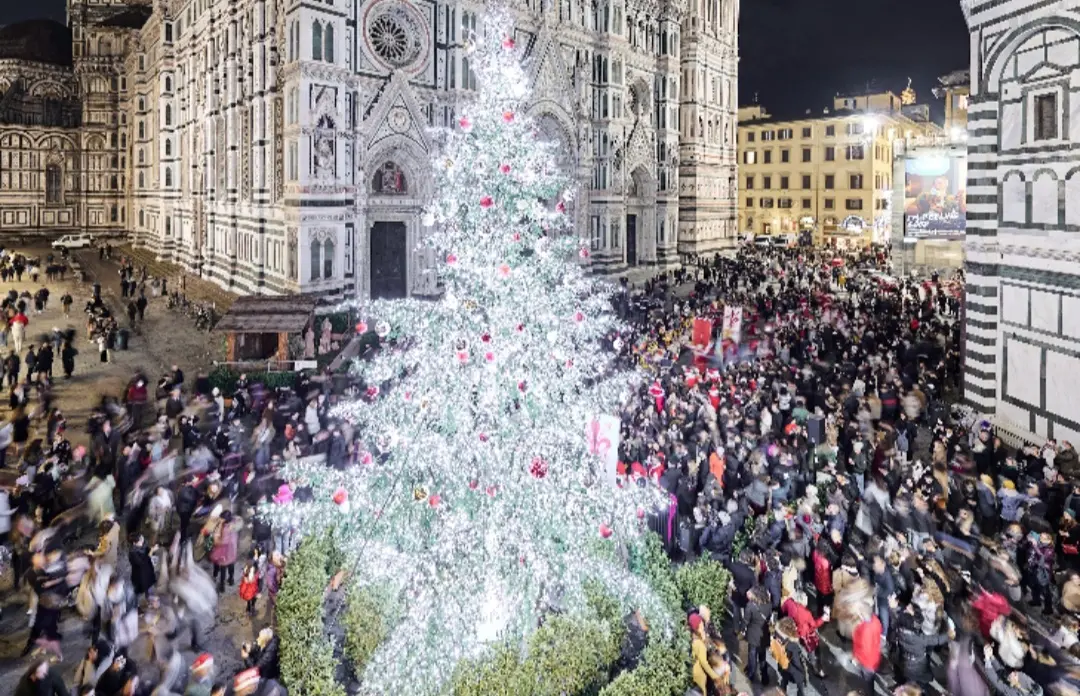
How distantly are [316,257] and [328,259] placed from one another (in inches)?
27.5

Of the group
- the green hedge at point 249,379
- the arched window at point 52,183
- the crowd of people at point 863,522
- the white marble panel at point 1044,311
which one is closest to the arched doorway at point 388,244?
the green hedge at point 249,379

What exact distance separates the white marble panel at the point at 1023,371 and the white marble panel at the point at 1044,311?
611 mm

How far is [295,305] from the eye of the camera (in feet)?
89.0

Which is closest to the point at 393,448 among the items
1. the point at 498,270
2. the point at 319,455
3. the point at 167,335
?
the point at 498,270

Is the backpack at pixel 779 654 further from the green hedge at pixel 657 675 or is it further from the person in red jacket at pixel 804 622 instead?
the green hedge at pixel 657 675

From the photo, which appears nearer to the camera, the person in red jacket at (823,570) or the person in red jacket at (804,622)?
the person in red jacket at (804,622)

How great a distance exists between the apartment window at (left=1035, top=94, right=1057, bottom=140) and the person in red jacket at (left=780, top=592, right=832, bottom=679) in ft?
50.6

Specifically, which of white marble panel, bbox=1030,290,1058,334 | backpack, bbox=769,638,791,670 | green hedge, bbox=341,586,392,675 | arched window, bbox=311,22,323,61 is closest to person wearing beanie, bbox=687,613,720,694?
backpack, bbox=769,638,791,670

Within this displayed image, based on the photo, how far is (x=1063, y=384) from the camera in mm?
19047

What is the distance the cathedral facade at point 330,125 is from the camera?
35156mm

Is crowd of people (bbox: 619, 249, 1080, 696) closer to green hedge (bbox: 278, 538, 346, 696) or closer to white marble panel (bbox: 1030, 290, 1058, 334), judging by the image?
white marble panel (bbox: 1030, 290, 1058, 334)

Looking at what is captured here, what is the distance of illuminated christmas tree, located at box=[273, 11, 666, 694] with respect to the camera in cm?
1021

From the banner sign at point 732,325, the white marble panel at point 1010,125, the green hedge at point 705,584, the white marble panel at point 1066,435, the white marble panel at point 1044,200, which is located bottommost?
the green hedge at point 705,584

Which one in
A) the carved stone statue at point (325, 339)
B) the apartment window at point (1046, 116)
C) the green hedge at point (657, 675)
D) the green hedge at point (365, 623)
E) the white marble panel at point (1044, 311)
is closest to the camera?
the green hedge at point (657, 675)
